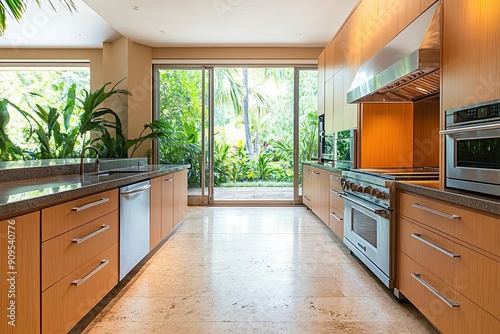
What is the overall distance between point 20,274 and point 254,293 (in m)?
1.52

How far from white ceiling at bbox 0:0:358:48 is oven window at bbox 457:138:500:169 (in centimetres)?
300

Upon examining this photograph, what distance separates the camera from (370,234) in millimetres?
2539

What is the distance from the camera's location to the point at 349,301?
2232 millimetres

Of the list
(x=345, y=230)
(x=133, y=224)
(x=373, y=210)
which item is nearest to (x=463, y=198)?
(x=373, y=210)

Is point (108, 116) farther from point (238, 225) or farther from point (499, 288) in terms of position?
point (499, 288)

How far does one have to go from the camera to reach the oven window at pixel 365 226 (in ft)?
8.09

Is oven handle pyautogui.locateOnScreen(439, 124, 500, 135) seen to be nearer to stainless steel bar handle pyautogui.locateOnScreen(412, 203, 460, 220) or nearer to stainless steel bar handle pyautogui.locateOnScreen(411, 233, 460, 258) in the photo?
stainless steel bar handle pyautogui.locateOnScreen(412, 203, 460, 220)

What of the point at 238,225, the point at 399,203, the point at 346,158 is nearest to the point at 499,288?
the point at 399,203

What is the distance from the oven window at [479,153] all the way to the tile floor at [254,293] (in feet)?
3.24

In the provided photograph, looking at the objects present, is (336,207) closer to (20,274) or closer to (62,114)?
(20,274)

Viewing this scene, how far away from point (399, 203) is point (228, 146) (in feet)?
15.1

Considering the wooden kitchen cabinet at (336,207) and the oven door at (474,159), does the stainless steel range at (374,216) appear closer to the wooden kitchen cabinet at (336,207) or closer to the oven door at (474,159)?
the wooden kitchen cabinet at (336,207)

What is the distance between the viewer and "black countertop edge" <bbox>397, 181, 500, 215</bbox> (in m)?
1.29

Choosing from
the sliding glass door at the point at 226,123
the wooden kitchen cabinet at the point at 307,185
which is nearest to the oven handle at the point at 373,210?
the wooden kitchen cabinet at the point at 307,185
